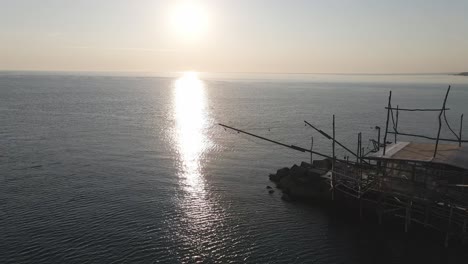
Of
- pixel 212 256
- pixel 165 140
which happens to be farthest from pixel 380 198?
pixel 165 140

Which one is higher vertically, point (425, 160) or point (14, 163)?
point (425, 160)

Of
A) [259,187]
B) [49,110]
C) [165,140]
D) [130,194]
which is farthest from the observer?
[49,110]

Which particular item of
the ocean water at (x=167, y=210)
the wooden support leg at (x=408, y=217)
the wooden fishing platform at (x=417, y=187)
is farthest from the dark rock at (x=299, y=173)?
the wooden support leg at (x=408, y=217)

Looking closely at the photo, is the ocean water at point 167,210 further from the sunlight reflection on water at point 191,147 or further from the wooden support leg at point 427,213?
the wooden support leg at point 427,213

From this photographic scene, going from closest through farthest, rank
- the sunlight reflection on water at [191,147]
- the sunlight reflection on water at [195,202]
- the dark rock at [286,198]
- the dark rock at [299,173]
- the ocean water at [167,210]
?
the ocean water at [167,210] → the sunlight reflection on water at [195,202] → the dark rock at [286,198] → the dark rock at [299,173] → the sunlight reflection on water at [191,147]

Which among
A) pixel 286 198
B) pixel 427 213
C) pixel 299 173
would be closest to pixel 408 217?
pixel 427 213

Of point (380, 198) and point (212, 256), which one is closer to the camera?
point (212, 256)

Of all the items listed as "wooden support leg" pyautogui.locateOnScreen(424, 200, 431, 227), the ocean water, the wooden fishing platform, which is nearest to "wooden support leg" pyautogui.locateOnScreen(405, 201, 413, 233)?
the wooden fishing platform

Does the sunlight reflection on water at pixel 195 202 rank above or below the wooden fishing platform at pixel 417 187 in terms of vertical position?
below

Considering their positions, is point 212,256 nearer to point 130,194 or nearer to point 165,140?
point 130,194

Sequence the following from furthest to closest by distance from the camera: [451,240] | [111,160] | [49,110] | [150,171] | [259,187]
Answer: [49,110]
[111,160]
[150,171]
[259,187]
[451,240]

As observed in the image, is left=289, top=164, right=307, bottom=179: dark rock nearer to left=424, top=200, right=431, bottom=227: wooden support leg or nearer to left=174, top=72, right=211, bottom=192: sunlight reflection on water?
left=174, top=72, right=211, bottom=192: sunlight reflection on water
